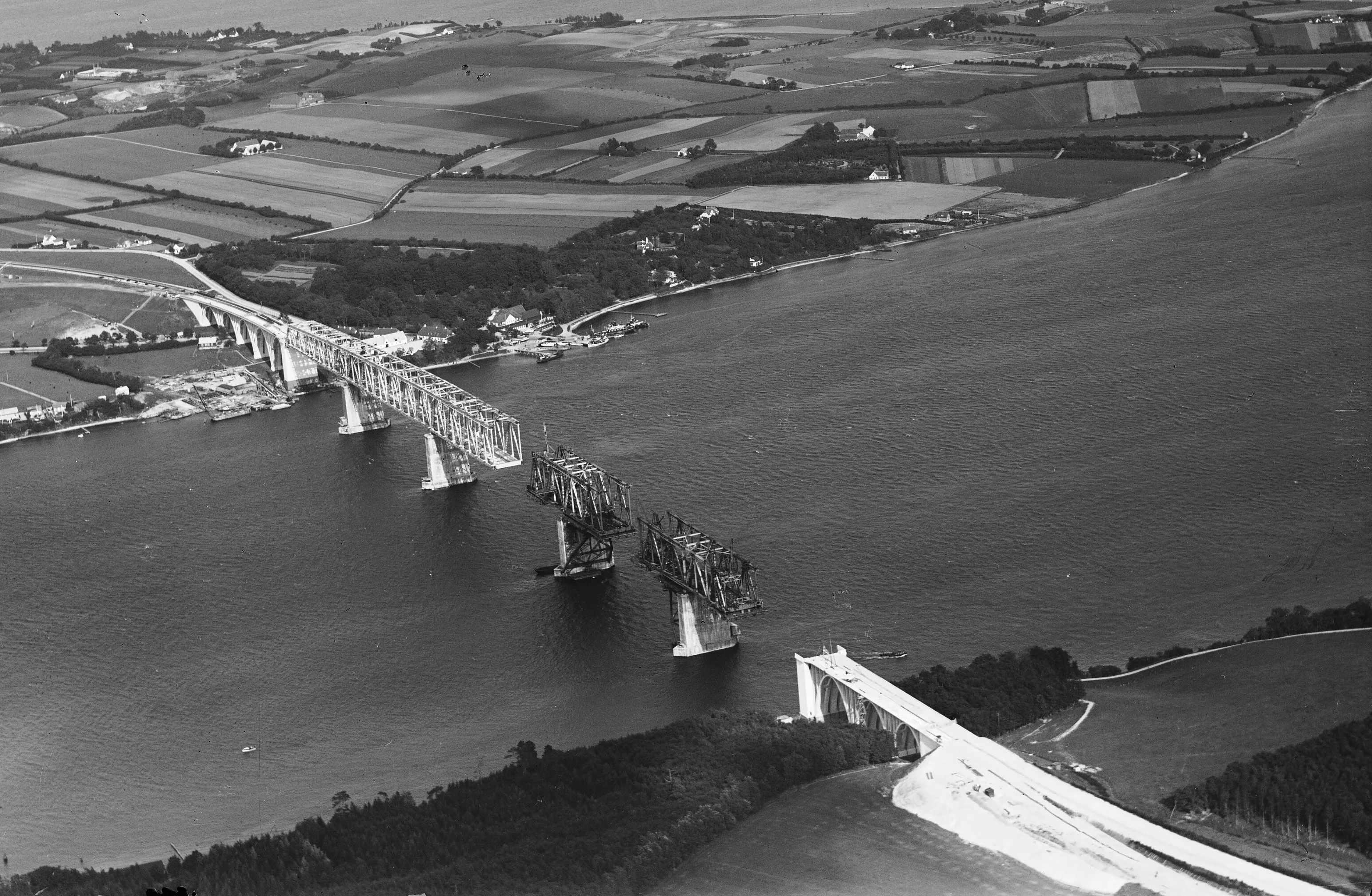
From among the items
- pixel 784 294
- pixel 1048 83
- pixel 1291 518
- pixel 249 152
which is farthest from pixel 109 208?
pixel 1291 518

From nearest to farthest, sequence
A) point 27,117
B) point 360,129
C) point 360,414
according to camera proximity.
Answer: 1. point 360,414
2. point 360,129
3. point 27,117

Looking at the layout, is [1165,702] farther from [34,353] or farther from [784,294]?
[34,353]

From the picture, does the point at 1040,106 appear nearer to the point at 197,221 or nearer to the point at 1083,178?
the point at 1083,178

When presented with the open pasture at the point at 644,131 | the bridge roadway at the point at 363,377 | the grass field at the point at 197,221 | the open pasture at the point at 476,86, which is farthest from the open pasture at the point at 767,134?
the bridge roadway at the point at 363,377

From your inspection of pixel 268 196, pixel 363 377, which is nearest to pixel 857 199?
pixel 363 377

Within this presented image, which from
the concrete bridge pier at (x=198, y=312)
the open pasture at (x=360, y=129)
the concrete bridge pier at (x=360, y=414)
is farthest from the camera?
the open pasture at (x=360, y=129)

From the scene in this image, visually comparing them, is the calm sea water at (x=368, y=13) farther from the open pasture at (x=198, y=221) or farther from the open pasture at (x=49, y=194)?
the open pasture at (x=198, y=221)
